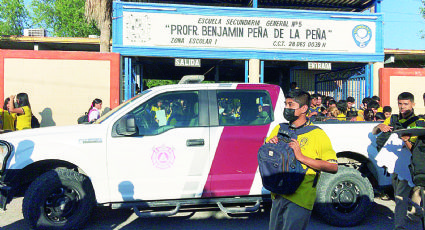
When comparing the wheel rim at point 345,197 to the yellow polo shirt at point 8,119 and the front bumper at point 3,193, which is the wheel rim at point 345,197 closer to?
the front bumper at point 3,193

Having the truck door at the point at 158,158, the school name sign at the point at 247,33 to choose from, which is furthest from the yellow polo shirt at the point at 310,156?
the school name sign at the point at 247,33

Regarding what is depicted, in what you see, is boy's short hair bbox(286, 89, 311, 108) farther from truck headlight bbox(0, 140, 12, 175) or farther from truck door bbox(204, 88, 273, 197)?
truck headlight bbox(0, 140, 12, 175)

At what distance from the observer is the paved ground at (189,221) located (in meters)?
4.70

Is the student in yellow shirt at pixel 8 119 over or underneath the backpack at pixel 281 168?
over

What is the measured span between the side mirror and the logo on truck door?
1.27ft

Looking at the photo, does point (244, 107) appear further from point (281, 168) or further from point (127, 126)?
point (281, 168)

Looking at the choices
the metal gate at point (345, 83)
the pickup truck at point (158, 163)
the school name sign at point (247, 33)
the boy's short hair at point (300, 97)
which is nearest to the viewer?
the boy's short hair at point (300, 97)

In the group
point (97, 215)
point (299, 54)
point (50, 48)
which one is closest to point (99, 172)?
point (97, 215)

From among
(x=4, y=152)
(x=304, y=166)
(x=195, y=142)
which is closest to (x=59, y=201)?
(x=4, y=152)

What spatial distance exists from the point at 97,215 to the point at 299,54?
7.84 meters

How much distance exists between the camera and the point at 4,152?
13.2 feet

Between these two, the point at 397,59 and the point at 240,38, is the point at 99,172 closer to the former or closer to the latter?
the point at 240,38

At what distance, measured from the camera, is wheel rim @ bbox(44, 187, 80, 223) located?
4211 millimetres

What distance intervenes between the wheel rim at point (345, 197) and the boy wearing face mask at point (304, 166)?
2247 millimetres
